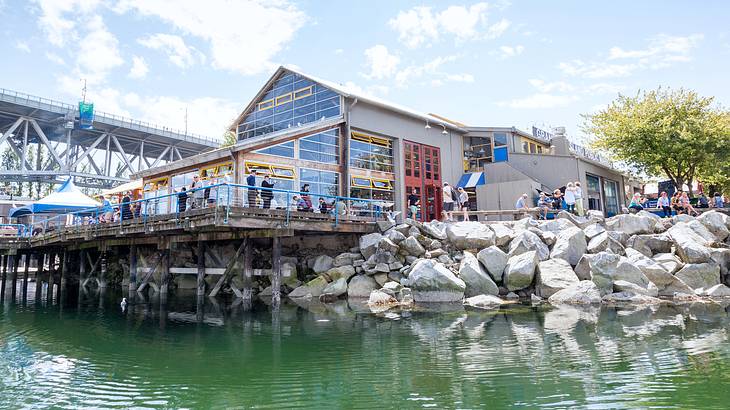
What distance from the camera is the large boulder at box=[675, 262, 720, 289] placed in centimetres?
1526

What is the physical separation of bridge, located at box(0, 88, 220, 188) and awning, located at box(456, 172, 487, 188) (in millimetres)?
49822

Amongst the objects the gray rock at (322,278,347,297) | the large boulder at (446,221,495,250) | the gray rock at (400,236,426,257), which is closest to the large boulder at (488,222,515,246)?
the large boulder at (446,221,495,250)

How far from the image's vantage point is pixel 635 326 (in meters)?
10.7

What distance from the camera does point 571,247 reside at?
16656 mm

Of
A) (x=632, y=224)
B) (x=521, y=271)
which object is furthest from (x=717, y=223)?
(x=521, y=271)

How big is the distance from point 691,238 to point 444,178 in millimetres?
13385

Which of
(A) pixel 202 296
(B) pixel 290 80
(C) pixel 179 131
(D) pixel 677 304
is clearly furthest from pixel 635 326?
(C) pixel 179 131

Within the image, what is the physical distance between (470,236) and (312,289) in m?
6.54

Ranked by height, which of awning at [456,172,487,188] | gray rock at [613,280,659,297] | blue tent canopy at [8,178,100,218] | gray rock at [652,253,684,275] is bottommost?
gray rock at [613,280,659,297]

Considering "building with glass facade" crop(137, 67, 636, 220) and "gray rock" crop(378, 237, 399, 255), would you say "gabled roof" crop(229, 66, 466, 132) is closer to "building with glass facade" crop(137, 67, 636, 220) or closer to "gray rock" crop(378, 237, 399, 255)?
"building with glass facade" crop(137, 67, 636, 220)

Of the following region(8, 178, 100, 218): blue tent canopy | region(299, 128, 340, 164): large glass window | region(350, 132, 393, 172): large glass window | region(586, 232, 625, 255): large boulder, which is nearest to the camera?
region(586, 232, 625, 255): large boulder

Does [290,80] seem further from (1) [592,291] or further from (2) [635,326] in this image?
(2) [635,326]

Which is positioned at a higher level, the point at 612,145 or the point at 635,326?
the point at 612,145

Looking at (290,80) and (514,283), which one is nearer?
(514,283)
